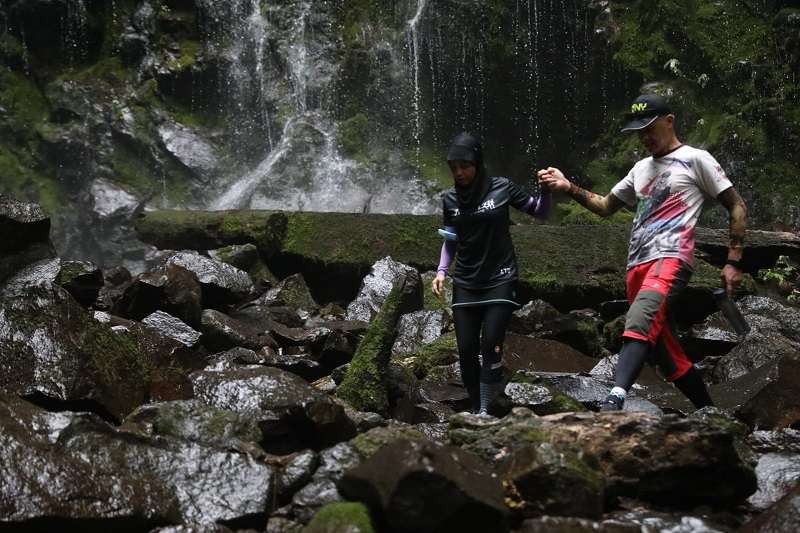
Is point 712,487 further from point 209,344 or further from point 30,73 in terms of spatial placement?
point 30,73

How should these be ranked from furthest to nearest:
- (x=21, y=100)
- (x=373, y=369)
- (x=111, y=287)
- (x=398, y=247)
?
(x=21, y=100) < (x=398, y=247) < (x=111, y=287) < (x=373, y=369)

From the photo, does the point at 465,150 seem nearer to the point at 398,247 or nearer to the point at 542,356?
the point at 542,356

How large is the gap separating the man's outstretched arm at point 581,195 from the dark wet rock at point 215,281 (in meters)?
4.35

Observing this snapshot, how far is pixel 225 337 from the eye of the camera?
6.57m

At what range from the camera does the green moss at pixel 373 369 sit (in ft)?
16.5

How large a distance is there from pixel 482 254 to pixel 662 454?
6.19 ft

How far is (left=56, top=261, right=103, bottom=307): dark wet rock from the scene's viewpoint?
6891 mm

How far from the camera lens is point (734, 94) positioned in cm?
1345

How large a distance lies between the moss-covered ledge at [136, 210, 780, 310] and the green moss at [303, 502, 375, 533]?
6.25 m

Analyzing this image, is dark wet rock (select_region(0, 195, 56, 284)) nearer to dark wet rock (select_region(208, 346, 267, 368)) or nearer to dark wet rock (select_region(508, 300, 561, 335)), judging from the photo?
dark wet rock (select_region(208, 346, 267, 368))

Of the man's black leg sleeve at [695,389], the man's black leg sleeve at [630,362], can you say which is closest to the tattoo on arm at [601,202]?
the man's black leg sleeve at [630,362]

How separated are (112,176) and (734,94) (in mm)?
12684

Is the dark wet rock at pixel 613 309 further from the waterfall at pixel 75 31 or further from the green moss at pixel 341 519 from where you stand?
the waterfall at pixel 75 31

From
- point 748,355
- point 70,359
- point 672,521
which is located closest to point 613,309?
point 748,355
